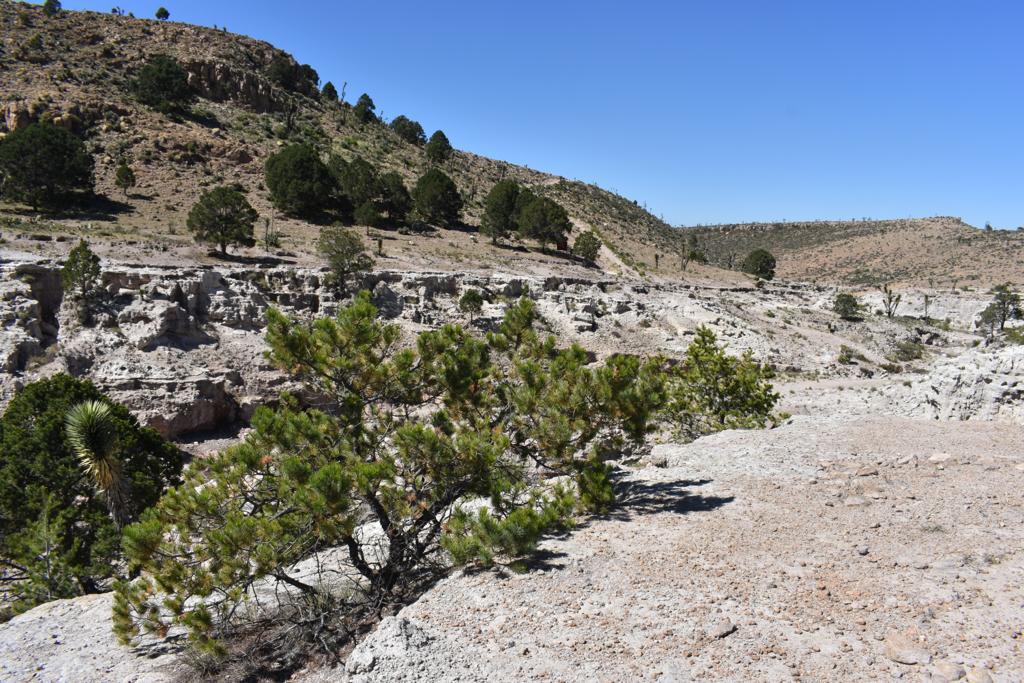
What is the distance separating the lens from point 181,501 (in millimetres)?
6551

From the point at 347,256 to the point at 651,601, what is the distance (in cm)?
2520

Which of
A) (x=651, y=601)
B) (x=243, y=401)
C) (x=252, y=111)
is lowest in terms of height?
(x=243, y=401)

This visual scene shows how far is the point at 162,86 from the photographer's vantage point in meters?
51.5

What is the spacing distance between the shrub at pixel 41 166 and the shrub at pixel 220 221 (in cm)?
1198

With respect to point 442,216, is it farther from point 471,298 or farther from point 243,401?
point 243,401

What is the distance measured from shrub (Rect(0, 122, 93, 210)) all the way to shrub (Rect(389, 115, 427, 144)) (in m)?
44.6

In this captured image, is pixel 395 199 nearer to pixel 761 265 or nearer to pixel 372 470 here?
pixel 761 265

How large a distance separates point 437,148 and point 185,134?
28.3 meters

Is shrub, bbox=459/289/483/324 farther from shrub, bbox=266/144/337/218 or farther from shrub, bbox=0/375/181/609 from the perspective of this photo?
shrub, bbox=266/144/337/218

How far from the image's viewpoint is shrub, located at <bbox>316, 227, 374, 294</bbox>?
1089 inches

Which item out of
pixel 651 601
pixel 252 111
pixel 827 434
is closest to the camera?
pixel 651 601

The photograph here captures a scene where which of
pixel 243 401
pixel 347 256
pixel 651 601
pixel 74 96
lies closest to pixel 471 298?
pixel 347 256

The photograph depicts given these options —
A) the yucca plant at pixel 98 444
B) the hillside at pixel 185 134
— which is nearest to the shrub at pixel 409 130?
the hillside at pixel 185 134

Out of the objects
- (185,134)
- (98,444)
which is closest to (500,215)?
(185,134)
